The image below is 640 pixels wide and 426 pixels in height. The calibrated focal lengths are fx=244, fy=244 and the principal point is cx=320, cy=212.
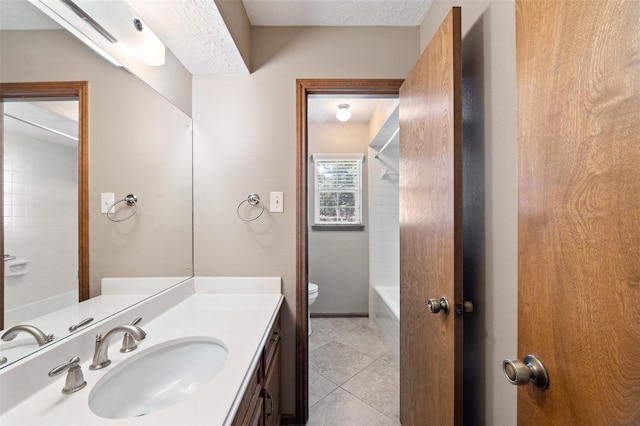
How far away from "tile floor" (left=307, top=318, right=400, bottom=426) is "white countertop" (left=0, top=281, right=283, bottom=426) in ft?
2.88

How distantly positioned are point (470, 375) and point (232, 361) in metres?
0.94

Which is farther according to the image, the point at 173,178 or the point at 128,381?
the point at 173,178

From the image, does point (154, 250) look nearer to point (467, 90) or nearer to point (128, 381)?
point (128, 381)

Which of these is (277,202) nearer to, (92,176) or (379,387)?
(92,176)

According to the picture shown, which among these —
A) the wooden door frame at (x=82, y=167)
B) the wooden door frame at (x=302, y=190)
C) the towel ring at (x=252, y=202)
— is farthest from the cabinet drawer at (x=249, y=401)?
the towel ring at (x=252, y=202)

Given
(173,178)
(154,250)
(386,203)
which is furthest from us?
(386,203)

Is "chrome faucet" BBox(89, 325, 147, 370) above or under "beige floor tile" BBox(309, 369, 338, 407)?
above

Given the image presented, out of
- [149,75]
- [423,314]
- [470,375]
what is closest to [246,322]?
[423,314]

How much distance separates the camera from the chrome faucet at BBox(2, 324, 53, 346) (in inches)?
25.4

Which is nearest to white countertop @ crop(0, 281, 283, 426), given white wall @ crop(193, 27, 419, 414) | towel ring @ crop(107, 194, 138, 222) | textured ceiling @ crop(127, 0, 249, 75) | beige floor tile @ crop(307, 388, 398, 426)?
white wall @ crop(193, 27, 419, 414)

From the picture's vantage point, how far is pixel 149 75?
1193 mm

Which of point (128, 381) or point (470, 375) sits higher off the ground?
point (128, 381)

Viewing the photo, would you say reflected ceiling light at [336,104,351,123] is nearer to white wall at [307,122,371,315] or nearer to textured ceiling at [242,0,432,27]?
white wall at [307,122,371,315]

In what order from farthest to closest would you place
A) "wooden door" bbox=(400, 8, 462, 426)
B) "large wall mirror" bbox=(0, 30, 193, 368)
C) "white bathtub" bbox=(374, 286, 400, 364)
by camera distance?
"white bathtub" bbox=(374, 286, 400, 364) < "wooden door" bbox=(400, 8, 462, 426) < "large wall mirror" bbox=(0, 30, 193, 368)
